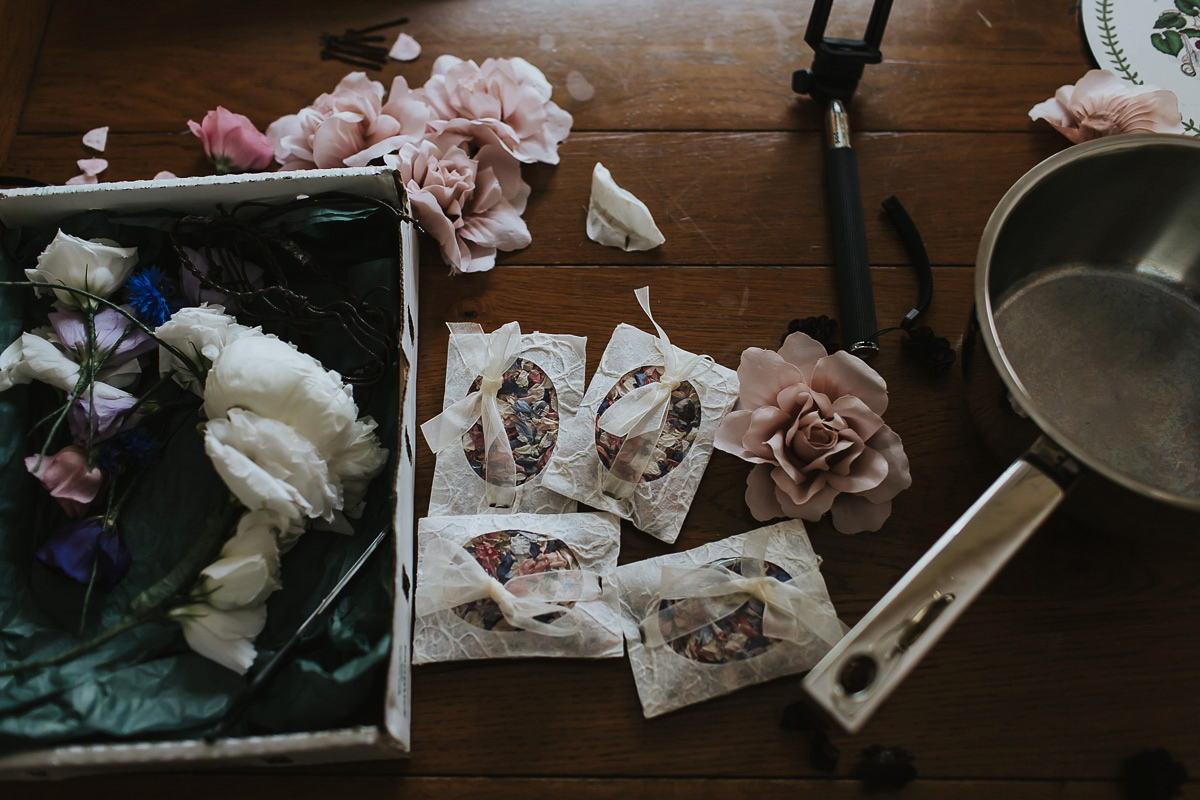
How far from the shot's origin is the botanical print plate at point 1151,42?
2.39ft

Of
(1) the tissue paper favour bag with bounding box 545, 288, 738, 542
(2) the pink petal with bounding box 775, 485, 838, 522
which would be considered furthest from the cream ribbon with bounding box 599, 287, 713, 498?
(2) the pink petal with bounding box 775, 485, 838, 522

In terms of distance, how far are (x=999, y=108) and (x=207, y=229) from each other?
707mm

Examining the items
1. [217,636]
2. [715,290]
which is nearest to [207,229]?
[217,636]

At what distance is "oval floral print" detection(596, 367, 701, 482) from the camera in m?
0.59

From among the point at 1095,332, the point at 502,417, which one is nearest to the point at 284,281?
the point at 502,417

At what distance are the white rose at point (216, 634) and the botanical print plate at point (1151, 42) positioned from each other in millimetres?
890

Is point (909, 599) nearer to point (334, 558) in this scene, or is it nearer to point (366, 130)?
point (334, 558)

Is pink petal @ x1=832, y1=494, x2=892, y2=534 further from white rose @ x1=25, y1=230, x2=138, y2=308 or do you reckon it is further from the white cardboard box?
white rose @ x1=25, y1=230, x2=138, y2=308

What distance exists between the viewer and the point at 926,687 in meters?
0.53

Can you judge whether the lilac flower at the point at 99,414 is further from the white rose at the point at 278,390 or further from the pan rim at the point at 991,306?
the pan rim at the point at 991,306

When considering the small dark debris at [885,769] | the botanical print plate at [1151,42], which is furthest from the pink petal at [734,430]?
the botanical print plate at [1151,42]

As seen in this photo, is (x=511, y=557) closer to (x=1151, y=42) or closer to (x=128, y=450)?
(x=128, y=450)

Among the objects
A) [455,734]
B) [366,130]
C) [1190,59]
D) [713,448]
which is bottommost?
[455,734]

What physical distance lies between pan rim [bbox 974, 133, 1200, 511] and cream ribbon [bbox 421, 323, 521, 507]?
13.2 inches
